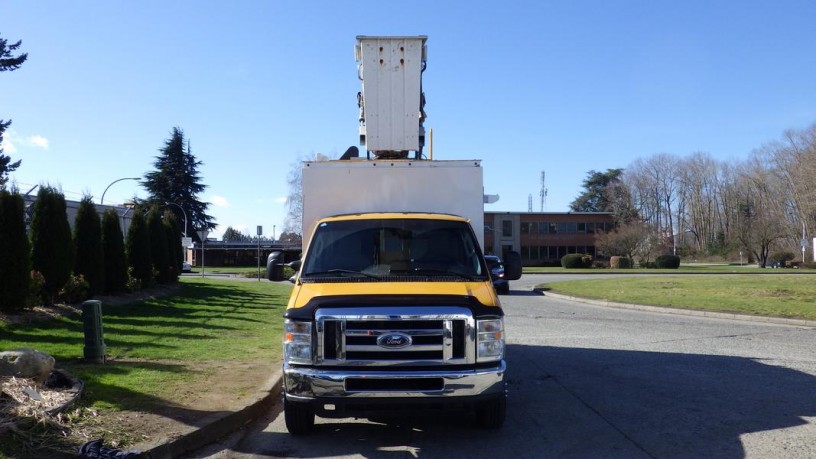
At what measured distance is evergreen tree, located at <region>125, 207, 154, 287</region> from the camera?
20547mm

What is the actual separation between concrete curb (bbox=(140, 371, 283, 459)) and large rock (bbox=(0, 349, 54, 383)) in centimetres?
187

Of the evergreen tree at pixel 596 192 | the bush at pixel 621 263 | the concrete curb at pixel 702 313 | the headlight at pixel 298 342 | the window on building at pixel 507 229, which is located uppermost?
the evergreen tree at pixel 596 192

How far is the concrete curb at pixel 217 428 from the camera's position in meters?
5.27

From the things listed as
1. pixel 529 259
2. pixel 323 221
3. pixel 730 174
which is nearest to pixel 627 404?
pixel 323 221

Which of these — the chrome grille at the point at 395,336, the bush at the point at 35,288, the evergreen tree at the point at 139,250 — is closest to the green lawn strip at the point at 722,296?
the chrome grille at the point at 395,336

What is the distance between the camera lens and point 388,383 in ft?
17.9

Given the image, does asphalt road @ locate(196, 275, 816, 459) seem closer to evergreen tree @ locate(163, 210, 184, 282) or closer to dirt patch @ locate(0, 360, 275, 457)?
dirt patch @ locate(0, 360, 275, 457)

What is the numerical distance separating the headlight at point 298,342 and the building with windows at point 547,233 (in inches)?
2821

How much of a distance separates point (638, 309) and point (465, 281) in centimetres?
1511

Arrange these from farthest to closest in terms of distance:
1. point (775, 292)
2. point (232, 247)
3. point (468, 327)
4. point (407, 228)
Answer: point (232, 247)
point (775, 292)
point (407, 228)
point (468, 327)

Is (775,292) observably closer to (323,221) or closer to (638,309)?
(638,309)

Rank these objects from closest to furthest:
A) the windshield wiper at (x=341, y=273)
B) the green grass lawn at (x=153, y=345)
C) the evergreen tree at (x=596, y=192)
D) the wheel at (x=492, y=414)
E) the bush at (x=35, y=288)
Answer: the wheel at (x=492, y=414), the windshield wiper at (x=341, y=273), the green grass lawn at (x=153, y=345), the bush at (x=35, y=288), the evergreen tree at (x=596, y=192)

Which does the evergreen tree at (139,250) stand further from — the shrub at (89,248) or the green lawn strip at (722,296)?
the green lawn strip at (722,296)

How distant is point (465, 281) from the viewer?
20.5ft
